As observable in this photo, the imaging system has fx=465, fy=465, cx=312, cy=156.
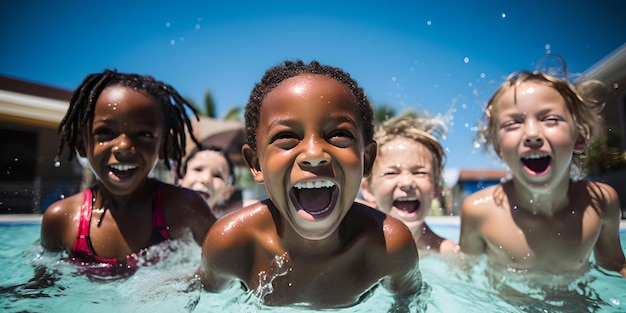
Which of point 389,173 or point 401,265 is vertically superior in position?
point 389,173

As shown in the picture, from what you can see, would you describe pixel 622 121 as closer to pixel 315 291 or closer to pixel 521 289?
pixel 521 289

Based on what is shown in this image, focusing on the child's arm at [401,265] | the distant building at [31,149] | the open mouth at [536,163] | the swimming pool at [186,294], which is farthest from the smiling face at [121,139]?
the distant building at [31,149]

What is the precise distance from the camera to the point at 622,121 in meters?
9.51

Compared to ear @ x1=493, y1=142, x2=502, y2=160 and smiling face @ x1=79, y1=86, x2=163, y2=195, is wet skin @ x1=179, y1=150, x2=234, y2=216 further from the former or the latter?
ear @ x1=493, y1=142, x2=502, y2=160

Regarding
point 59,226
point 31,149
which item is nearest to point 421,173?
point 59,226

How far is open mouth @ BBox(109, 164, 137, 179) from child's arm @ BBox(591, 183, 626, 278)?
2884 mm

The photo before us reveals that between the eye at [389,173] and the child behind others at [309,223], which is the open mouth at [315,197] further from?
the eye at [389,173]

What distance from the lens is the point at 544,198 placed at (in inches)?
115

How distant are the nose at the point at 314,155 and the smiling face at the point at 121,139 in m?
1.34

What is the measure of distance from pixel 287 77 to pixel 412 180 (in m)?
1.92

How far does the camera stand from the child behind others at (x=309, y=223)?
184 centimetres

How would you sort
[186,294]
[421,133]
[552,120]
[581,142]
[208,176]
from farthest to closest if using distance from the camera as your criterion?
1. [208,176]
2. [421,133]
3. [581,142]
4. [552,120]
5. [186,294]

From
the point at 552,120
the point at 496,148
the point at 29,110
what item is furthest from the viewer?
the point at 29,110

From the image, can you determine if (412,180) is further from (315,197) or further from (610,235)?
(315,197)
